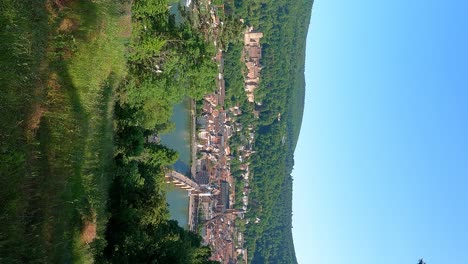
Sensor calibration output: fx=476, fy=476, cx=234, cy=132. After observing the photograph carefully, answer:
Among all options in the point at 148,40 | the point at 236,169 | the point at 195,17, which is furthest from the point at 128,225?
the point at 236,169

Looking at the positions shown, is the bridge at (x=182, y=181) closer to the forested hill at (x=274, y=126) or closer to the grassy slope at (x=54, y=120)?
the grassy slope at (x=54, y=120)

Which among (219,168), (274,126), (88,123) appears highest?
(274,126)

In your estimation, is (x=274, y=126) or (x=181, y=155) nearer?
(x=181, y=155)

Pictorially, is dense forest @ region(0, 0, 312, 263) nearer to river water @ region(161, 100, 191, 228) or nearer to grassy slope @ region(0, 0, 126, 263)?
grassy slope @ region(0, 0, 126, 263)

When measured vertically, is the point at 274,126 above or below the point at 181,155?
above

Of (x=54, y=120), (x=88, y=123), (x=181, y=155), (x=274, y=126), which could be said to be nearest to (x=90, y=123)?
(x=88, y=123)

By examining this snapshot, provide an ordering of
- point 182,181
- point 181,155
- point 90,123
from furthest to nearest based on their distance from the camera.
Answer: point 181,155, point 182,181, point 90,123

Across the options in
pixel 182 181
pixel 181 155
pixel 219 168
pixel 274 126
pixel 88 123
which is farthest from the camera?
pixel 274 126

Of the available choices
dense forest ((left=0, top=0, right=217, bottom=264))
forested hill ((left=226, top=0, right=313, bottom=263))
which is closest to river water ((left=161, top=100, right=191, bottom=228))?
dense forest ((left=0, top=0, right=217, bottom=264))

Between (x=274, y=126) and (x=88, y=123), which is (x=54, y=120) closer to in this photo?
(x=88, y=123)
